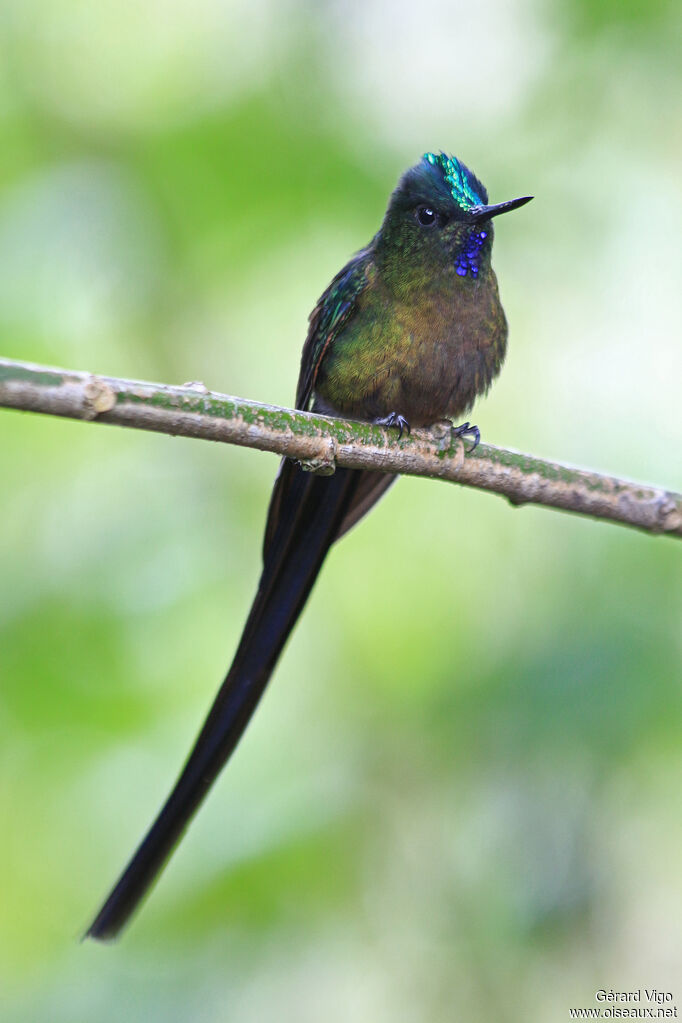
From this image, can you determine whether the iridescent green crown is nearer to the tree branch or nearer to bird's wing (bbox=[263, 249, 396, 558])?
bird's wing (bbox=[263, 249, 396, 558])

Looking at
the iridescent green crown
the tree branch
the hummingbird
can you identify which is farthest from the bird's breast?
the iridescent green crown

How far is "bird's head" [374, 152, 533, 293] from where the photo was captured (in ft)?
10.7

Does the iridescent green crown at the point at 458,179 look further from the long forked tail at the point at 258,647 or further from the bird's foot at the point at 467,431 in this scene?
the long forked tail at the point at 258,647

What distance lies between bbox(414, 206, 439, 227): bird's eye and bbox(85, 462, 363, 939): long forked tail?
0.77m

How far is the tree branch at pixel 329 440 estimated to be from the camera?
1.93 metres

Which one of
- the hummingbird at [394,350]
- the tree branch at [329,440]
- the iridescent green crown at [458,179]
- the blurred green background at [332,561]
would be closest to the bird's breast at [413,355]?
the hummingbird at [394,350]

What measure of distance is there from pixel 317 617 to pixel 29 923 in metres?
1.25

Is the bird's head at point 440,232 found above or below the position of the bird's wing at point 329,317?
above

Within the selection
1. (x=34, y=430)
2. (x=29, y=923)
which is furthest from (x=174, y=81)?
(x=29, y=923)

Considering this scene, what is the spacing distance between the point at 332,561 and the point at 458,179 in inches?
50.0

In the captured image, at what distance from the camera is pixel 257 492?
3.67m

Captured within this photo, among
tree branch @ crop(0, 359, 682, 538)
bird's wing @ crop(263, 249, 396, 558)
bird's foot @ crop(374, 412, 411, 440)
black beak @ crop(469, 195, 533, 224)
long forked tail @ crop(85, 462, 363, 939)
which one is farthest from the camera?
bird's wing @ crop(263, 249, 396, 558)

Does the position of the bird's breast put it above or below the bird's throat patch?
below

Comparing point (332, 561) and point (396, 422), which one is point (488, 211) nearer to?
point (396, 422)
